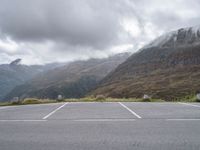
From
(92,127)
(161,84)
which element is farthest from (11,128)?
(161,84)

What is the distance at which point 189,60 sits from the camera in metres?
191

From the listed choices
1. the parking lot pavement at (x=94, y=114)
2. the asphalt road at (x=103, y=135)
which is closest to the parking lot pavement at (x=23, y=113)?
the parking lot pavement at (x=94, y=114)

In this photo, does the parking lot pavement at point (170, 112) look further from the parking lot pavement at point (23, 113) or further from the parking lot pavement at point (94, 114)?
the parking lot pavement at point (23, 113)

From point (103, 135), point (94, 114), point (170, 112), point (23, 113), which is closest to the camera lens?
point (103, 135)

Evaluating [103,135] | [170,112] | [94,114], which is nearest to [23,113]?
[94,114]

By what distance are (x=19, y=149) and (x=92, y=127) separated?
3.06 m

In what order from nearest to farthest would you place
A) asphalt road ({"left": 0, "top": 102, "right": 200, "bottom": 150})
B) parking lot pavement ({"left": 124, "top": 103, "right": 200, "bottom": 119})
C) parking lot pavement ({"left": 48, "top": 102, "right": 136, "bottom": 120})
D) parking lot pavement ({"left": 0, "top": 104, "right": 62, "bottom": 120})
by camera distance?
asphalt road ({"left": 0, "top": 102, "right": 200, "bottom": 150}) → parking lot pavement ({"left": 124, "top": 103, "right": 200, "bottom": 119}) → parking lot pavement ({"left": 48, "top": 102, "right": 136, "bottom": 120}) → parking lot pavement ({"left": 0, "top": 104, "right": 62, "bottom": 120})

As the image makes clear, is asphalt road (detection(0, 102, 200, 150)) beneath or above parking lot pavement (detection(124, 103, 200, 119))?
beneath

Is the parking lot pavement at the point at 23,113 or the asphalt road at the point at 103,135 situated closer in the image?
the asphalt road at the point at 103,135

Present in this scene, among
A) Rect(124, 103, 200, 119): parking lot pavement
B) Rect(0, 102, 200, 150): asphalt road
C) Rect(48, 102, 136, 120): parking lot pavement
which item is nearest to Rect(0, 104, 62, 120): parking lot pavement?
Rect(48, 102, 136, 120): parking lot pavement

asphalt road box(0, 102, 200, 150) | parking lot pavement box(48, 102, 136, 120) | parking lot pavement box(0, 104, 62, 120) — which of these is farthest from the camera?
parking lot pavement box(0, 104, 62, 120)

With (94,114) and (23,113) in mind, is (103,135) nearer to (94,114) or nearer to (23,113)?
(94,114)

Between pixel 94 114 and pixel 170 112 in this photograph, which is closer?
pixel 94 114

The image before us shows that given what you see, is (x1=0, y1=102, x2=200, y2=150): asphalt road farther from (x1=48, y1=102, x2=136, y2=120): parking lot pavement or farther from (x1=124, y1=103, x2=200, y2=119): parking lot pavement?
(x1=48, y1=102, x2=136, y2=120): parking lot pavement
